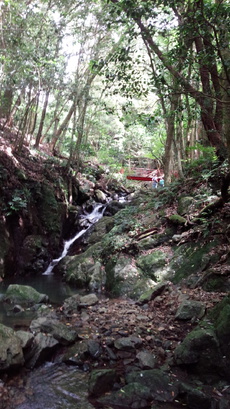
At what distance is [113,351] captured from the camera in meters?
4.78

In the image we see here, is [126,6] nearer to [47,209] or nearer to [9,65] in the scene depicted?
[9,65]

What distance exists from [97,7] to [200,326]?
1487 cm

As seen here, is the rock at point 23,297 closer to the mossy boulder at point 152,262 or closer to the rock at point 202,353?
the mossy boulder at point 152,262

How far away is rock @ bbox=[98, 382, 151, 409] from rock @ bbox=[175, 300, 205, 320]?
6.44 ft

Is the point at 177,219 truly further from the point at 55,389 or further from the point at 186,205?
the point at 55,389

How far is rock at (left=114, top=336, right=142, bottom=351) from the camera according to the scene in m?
4.79

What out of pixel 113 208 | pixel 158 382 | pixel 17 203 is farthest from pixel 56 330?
pixel 113 208

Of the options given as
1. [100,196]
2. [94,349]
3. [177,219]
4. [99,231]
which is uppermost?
[100,196]

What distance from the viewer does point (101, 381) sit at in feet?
12.9

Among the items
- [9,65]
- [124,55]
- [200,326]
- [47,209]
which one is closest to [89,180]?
[47,209]


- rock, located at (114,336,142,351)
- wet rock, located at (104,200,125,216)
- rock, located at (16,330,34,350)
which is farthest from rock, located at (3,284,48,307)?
wet rock, located at (104,200,125,216)

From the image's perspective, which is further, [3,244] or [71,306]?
[3,244]

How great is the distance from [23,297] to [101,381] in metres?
4.31

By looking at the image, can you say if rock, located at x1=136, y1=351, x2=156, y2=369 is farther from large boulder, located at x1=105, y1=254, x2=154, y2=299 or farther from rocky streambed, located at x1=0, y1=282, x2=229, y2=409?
large boulder, located at x1=105, y1=254, x2=154, y2=299
